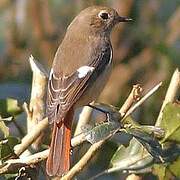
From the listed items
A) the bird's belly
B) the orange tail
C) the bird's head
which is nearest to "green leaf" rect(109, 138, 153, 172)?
the orange tail

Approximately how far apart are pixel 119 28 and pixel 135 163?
5.58 feet

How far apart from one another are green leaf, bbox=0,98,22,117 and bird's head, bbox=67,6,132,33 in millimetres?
936

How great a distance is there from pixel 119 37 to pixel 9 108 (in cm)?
143

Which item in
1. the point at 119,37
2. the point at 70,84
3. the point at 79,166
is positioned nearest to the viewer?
the point at 79,166

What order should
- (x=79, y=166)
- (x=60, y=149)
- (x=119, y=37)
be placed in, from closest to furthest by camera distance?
(x=79, y=166) → (x=60, y=149) → (x=119, y=37)

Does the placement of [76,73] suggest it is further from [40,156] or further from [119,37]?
[119,37]

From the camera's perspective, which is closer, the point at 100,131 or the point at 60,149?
the point at 100,131

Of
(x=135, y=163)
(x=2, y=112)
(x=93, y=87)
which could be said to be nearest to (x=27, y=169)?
(x=135, y=163)

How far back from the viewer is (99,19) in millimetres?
2973

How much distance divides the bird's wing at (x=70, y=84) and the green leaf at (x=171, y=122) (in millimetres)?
508

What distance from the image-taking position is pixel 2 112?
6.52 feet

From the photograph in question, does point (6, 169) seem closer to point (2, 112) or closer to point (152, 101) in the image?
point (2, 112)

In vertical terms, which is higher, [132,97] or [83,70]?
[132,97]

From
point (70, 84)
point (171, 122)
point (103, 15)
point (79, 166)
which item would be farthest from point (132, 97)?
point (103, 15)
